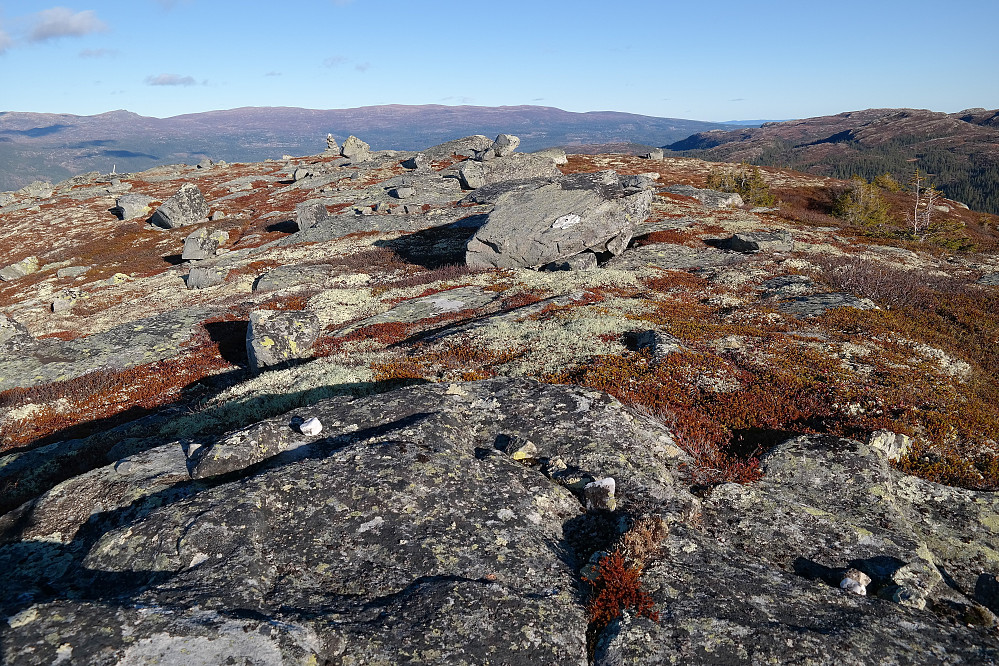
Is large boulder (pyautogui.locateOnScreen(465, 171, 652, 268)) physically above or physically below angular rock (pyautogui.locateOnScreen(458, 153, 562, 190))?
below

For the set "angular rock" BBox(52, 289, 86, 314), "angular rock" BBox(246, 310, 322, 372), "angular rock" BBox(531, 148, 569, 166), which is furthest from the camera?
"angular rock" BBox(531, 148, 569, 166)

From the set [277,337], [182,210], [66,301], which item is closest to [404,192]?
[182,210]

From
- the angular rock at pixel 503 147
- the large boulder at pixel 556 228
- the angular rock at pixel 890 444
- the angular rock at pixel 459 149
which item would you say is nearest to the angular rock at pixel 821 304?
the angular rock at pixel 890 444

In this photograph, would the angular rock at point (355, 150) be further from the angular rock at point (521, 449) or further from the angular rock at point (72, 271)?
the angular rock at point (521, 449)

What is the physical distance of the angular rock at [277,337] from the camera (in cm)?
1942

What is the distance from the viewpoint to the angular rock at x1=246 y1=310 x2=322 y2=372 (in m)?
19.4

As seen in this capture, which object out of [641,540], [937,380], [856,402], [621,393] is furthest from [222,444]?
[937,380]

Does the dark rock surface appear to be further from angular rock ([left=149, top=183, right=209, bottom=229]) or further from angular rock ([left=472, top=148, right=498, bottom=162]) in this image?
angular rock ([left=472, top=148, right=498, bottom=162])

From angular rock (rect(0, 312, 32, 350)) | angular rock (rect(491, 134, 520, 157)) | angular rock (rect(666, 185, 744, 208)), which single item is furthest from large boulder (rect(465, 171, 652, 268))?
angular rock (rect(491, 134, 520, 157))

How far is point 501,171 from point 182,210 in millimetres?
39346

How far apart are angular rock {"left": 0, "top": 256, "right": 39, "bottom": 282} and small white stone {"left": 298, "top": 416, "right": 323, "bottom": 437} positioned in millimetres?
59619

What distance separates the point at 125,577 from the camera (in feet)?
Answer: 20.3

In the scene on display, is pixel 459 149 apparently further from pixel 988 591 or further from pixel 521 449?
pixel 988 591

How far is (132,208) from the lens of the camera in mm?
67500
